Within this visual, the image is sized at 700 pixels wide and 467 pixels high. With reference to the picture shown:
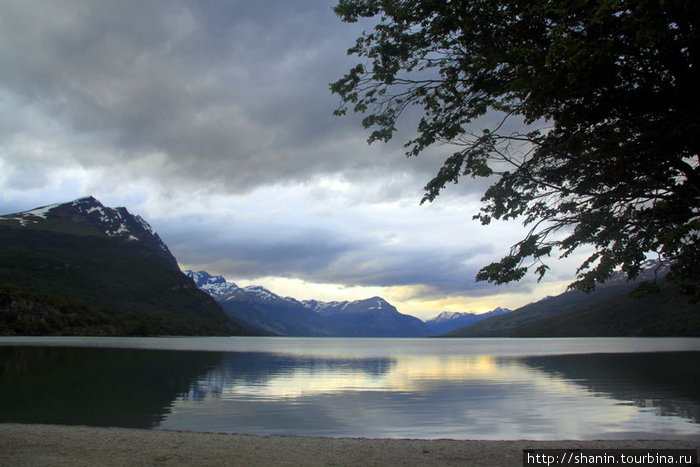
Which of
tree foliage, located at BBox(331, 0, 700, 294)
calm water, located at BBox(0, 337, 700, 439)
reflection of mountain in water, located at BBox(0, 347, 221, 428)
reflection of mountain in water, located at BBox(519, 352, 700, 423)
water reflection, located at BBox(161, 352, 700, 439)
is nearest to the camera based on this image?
tree foliage, located at BBox(331, 0, 700, 294)

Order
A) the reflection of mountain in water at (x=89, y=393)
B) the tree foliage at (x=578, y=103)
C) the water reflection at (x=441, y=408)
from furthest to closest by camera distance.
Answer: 1. the reflection of mountain in water at (x=89, y=393)
2. the water reflection at (x=441, y=408)
3. the tree foliage at (x=578, y=103)

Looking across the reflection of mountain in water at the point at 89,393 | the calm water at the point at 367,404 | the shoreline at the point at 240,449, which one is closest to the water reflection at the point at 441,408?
the calm water at the point at 367,404

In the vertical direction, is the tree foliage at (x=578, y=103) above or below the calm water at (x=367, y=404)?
above

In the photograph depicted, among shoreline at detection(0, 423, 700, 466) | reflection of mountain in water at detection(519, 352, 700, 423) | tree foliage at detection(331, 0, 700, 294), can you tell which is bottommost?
reflection of mountain in water at detection(519, 352, 700, 423)

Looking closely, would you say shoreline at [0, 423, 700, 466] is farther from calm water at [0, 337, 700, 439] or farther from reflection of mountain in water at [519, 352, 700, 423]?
reflection of mountain in water at [519, 352, 700, 423]

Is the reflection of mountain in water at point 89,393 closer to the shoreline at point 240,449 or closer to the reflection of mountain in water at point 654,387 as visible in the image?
the shoreline at point 240,449

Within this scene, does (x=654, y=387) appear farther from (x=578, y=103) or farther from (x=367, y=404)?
(x=578, y=103)

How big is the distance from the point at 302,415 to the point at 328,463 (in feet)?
46.6

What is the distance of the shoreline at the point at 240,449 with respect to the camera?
14.6 meters

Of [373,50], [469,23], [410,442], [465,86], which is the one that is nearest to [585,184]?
[465,86]

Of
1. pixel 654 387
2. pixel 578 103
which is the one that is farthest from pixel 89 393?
pixel 654 387

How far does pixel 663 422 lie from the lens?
25297 millimetres

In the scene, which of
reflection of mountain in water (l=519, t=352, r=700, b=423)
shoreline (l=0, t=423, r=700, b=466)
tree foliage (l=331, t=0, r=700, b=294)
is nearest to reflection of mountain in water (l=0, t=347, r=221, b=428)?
shoreline (l=0, t=423, r=700, b=466)

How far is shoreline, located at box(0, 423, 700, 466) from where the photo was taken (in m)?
14.6
